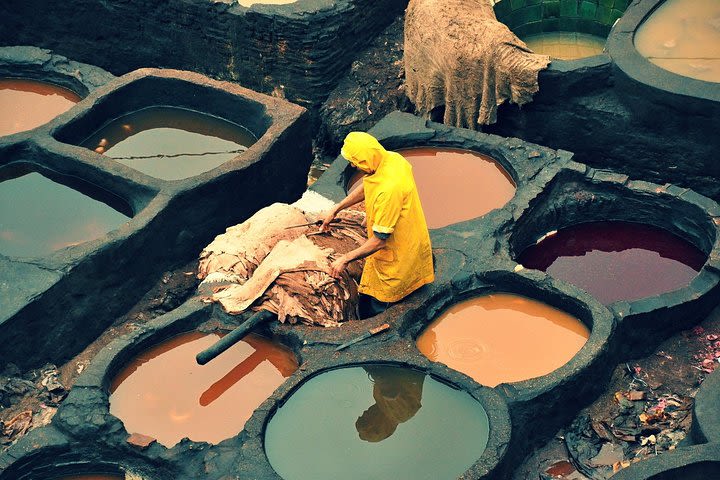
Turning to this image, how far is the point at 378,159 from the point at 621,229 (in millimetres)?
2572

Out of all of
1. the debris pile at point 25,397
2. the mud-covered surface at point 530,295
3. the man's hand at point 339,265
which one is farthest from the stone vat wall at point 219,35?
the debris pile at point 25,397

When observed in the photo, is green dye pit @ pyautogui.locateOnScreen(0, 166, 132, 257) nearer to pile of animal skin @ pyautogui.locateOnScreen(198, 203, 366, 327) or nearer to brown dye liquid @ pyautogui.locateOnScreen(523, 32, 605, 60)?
pile of animal skin @ pyautogui.locateOnScreen(198, 203, 366, 327)

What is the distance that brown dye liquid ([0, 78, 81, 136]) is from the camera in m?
9.61

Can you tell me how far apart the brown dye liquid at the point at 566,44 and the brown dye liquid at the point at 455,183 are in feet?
7.23

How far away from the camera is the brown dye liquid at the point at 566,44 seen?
10.4 metres

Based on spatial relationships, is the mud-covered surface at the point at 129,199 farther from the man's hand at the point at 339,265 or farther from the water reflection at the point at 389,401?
the water reflection at the point at 389,401

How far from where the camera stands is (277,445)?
644 centimetres

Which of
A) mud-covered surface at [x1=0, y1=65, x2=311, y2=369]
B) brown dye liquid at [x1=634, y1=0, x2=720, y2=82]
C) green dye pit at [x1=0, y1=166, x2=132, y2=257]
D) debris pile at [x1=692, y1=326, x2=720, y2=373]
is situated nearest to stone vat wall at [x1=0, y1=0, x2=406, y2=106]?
mud-covered surface at [x1=0, y1=65, x2=311, y2=369]

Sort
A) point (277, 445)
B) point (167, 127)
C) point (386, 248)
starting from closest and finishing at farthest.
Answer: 1. point (277, 445)
2. point (386, 248)
3. point (167, 127)

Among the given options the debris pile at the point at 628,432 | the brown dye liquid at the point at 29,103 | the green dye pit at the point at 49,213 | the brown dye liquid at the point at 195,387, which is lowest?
the debris pile at the point at 628,432

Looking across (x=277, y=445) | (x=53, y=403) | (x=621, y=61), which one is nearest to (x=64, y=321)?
(x=53, y=403)

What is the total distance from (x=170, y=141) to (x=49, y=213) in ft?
4.21

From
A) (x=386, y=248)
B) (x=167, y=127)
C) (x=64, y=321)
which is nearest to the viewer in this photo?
(x=386, y=248)

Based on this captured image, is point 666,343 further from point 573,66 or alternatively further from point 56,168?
point 56,168
